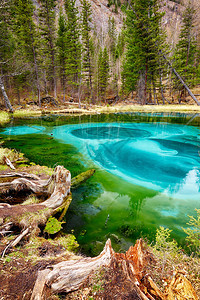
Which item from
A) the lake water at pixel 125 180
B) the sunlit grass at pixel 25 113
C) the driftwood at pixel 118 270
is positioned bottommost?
the lake water at pixel 125 180

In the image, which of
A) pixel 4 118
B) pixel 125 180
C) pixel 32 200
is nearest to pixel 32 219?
pixel 32 200

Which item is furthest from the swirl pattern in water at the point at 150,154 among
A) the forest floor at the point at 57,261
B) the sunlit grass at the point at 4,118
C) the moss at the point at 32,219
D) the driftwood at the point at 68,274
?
the sunlit grass at the point at 4,118

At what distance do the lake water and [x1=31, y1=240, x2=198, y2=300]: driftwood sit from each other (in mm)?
1214

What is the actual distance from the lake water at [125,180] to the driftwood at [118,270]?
1214 millimetres

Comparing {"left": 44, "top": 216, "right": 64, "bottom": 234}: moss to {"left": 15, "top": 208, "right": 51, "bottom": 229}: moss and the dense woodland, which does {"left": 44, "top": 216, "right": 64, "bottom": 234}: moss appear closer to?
{"left": 15, "top": 208, "right": 51, "bottom": 229}: moss

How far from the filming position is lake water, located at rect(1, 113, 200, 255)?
3.94 meters

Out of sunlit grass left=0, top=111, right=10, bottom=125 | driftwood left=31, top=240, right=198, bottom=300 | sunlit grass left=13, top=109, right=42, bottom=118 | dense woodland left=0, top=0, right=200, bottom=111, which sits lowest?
driftwood left=31, top=240, right=198, bottom=300

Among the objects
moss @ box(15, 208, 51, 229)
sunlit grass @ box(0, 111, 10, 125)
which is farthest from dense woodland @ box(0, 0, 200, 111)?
moss @ box(15, 208, 51, 229)

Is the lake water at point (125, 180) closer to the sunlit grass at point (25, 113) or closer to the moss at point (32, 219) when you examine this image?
the moss at point (32, 219)

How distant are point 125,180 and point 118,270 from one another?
4.62 meters

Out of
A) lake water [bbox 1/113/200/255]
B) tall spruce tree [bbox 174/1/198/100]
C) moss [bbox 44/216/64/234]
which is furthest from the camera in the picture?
tall spruce tree [bbox 174/1/198/100]

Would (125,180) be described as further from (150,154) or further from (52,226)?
(52,226)

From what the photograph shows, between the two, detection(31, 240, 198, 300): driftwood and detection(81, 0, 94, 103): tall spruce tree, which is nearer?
detection(31, 240, 198, 300): driftwood

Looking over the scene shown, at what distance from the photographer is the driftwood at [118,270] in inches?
68.4
